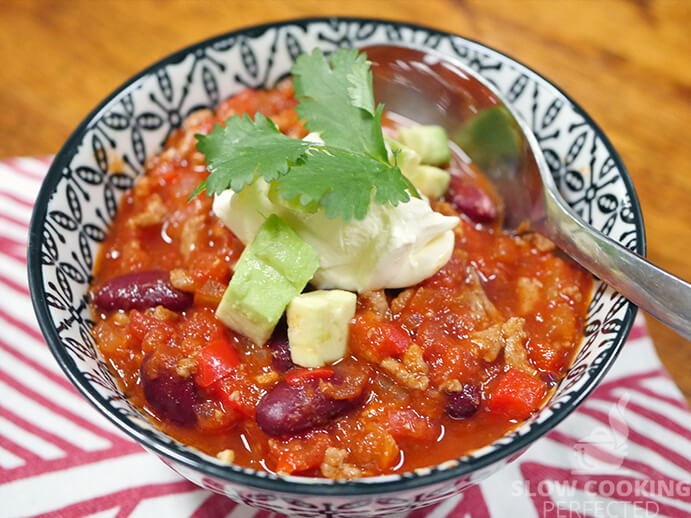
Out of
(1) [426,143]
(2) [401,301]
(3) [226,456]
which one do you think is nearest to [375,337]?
(2) [401,301]

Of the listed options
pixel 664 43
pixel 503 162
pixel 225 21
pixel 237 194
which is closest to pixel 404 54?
pixel 503 162

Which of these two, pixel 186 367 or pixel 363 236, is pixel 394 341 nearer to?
pixel 363 236

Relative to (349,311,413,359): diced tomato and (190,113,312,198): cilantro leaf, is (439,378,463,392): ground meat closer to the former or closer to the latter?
(349,311,413,359): diced tomato

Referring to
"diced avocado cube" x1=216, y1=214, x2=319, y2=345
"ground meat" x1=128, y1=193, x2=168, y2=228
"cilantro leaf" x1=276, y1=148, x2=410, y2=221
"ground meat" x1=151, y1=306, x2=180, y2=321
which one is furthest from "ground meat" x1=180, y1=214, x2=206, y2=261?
"cilantro leaf" x1=276, y1=148, x2=410, y2=221

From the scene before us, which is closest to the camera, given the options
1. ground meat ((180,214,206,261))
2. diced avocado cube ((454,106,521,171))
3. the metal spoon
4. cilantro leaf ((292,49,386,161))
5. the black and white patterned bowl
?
the black and white patterned bowl

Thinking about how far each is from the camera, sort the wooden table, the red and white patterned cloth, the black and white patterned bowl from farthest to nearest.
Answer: the wooden table → the red and white patterned cloth → the black and white patterned bowl

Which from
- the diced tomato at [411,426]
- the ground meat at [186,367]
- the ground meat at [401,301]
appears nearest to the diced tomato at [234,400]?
the ground meat at [186,367]

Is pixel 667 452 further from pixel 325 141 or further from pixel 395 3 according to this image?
pixel 395 3
